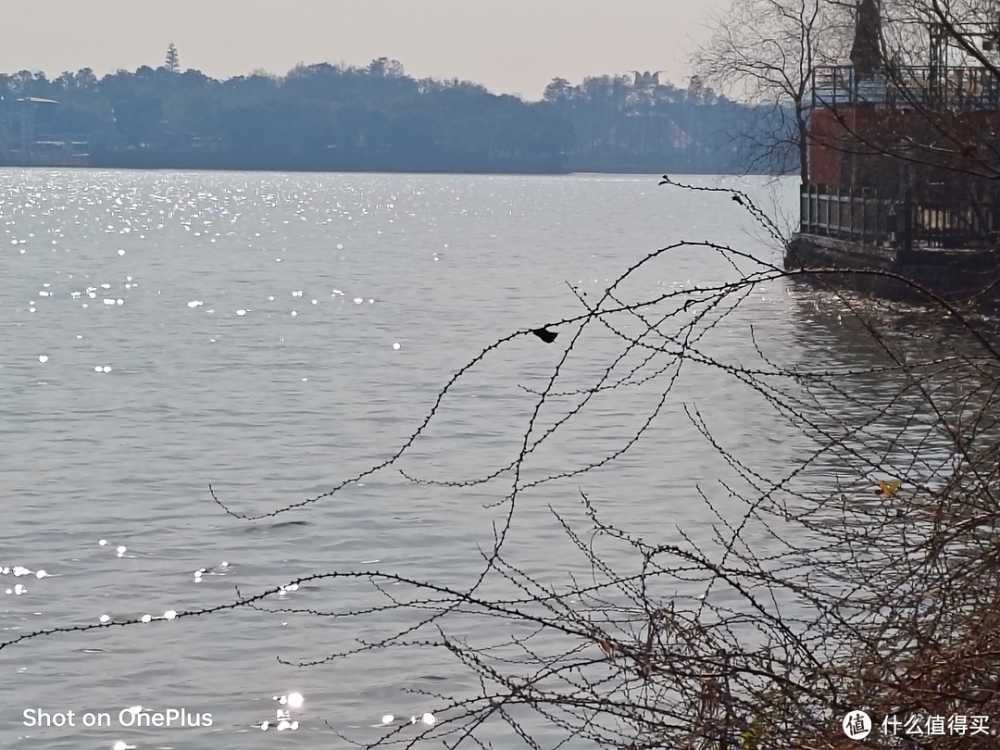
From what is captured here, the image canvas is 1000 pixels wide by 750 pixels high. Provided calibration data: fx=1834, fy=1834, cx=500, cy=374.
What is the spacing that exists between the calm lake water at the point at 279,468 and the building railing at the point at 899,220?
2.29 m

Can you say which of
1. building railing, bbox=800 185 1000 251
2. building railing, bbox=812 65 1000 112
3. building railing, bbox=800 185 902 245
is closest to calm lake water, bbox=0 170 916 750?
building railing, bbox=800 185 902 245

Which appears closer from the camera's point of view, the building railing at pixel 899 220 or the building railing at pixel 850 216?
the building railing at pixel 899 220

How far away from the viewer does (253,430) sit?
75.0 ft

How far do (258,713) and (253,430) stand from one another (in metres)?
12.5

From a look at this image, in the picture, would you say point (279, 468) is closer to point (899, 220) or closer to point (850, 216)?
point (899, 220)

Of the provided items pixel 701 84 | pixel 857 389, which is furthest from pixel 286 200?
pixel 857 389

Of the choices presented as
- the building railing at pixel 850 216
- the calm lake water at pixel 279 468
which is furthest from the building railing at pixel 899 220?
the calm lake water at pixel 279 468

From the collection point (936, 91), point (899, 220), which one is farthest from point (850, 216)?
point (936, 91)

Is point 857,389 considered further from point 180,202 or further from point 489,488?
point 180,202

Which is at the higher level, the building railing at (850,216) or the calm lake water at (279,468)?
the building railing at (850,216)

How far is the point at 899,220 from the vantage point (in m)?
37.6

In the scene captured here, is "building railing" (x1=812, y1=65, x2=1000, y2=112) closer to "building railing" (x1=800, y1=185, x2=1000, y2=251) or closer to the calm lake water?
the calm lake water

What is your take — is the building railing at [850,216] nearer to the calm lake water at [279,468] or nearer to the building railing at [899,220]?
the building railing at [899,220]

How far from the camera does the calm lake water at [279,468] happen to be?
11195mm
